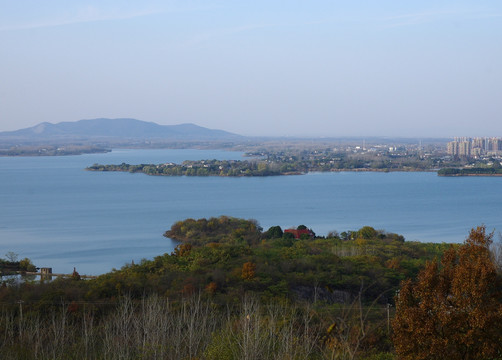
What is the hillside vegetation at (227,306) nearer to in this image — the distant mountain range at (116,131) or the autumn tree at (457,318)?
the autumn tree at (457,318)

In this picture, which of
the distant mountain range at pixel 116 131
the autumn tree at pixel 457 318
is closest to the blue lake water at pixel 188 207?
the autumn tree at pixel 457 318

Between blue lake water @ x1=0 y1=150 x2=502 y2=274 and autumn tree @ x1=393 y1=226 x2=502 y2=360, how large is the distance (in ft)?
42.7

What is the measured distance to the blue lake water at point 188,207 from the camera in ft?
66.9

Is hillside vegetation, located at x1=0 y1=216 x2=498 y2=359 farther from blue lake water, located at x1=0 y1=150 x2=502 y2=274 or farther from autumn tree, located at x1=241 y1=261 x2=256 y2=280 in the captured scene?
blue lake water, located at x1=0 y1=150 x2=502 y2=274

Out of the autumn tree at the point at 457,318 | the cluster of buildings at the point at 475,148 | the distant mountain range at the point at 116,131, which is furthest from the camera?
the distant mountain range at the point at 116,131

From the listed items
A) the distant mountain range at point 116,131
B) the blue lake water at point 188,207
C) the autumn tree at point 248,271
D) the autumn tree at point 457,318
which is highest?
the distant mountain range at point 116,131

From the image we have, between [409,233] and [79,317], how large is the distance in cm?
1721

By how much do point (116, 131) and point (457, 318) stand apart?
498 ft

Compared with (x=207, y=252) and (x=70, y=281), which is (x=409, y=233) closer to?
(x=207, y=252)

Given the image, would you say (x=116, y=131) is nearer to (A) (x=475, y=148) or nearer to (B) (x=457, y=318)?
(A) (x=475, y=148)

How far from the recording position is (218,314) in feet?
24.1

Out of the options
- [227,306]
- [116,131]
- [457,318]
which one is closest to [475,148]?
[227,306]

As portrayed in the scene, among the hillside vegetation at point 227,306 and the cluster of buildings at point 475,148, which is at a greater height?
the cluster of buildings at point 475,148

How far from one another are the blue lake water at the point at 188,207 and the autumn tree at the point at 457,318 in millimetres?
13019
